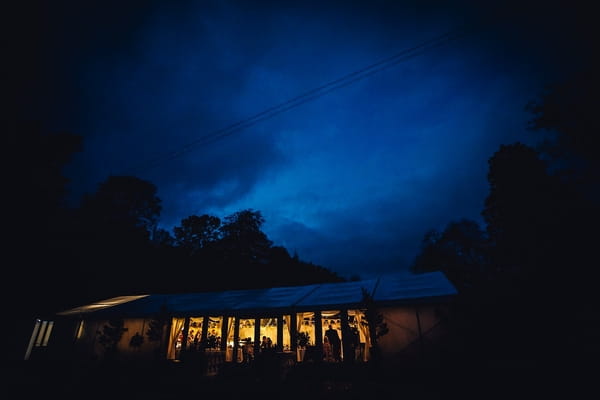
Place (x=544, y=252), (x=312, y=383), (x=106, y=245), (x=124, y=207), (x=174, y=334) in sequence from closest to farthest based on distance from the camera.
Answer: (x=312, y=383) → (x=544, y=252) → (x=174, y=334) → (x=106, y=245) → (x=124, y=207)

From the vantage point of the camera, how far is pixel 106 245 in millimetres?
19828

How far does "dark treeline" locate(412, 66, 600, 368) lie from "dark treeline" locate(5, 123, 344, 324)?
61.4 feet

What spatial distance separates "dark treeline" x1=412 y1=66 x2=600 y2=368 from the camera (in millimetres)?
5027

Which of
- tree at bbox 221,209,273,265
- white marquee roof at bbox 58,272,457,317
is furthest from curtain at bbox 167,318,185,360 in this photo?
tree at bbox 221,209,273,265

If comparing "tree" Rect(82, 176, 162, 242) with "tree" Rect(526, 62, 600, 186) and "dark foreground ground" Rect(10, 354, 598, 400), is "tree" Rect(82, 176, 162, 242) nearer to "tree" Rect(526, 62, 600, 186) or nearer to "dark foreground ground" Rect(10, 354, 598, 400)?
"dark foreground ground" Rect(10, 354, 598, 400)

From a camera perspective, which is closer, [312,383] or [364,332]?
[312,383]

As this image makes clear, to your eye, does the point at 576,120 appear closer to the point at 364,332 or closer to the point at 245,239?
Result: the point at 364,332

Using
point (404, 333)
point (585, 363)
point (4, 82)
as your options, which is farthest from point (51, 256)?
point (585, 363)

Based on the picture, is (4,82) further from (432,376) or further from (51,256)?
(432,376)

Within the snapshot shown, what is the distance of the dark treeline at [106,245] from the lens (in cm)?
1245

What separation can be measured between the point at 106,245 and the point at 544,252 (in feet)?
87.9

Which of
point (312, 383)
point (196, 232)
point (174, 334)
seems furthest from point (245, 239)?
point (312, 383)

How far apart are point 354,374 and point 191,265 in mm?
25292

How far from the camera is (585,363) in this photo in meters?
4.23
